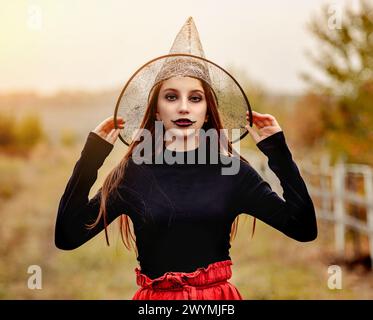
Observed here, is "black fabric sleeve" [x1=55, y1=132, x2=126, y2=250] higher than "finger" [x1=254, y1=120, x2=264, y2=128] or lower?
lower

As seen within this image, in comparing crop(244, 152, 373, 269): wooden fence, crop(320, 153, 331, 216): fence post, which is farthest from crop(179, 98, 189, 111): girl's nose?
crop(320, 153, 331, 216): fence post

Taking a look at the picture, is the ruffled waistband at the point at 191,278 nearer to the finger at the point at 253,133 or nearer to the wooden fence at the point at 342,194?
the finger at the point at 253,133

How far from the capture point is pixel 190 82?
2.42m

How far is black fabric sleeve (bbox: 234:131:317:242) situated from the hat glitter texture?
0.21 metres

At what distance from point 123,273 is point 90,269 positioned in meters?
0.50

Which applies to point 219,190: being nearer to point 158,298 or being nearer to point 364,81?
point 158,298

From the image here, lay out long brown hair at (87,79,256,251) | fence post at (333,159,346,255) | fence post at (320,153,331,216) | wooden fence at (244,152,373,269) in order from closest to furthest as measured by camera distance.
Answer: long brown hair at (87,79,256,251), wooden fence at (244,152,373,269), fence post at (333,159,346,255), fence post at (320,153,331,216)

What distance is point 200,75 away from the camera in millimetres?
2434

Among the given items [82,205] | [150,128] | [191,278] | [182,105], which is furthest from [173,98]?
[191,278]

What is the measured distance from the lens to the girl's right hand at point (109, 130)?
2.42 m

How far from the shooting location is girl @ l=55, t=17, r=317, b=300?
2281 millimetres

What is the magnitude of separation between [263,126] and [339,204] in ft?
16.9

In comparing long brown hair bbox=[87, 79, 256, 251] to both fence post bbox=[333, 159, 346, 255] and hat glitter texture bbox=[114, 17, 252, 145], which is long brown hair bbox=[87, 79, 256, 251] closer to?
hat glitter texture bbox=[114, 17, 252, 145]

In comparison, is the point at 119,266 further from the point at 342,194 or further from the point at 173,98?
the point at 173,98
